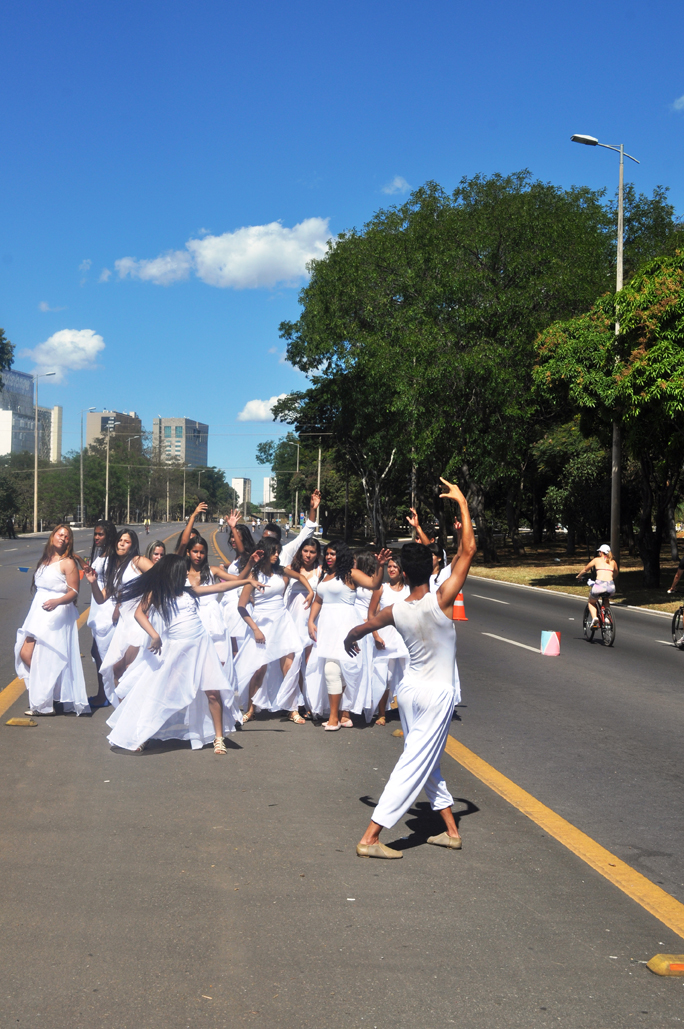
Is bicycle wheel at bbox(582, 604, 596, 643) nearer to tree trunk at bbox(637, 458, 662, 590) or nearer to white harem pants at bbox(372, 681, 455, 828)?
white harem pants at bbox(372, 681, 455, 828)

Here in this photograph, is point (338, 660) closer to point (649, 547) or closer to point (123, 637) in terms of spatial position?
point (123, 637)

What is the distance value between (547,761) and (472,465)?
102 ft

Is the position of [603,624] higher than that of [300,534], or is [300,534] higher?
[300,534]

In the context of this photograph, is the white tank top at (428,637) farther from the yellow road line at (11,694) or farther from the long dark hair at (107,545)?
the yellow road line at (11,694)

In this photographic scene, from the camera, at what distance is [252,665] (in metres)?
8.40

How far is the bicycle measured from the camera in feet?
50.8

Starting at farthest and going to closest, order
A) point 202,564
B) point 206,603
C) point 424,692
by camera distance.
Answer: point 202,564 → point 206,603 → point 424,692

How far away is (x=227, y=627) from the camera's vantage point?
8.62 meters

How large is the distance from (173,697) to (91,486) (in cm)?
10705

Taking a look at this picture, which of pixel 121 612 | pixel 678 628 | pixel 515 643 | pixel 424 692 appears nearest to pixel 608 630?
pixel 678 628

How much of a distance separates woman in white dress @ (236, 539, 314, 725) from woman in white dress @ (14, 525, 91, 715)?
1.43 metres

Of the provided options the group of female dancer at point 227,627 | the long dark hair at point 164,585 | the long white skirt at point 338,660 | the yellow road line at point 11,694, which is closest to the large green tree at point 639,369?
the group of female dancer at point 227,627

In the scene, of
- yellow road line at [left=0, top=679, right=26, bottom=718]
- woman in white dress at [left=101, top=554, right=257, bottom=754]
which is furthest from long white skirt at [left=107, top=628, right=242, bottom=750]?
yellow road line at [left=0, top=679, right=26, bottom=718]

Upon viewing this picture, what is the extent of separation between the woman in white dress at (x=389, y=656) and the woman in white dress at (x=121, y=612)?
1.98 metres
